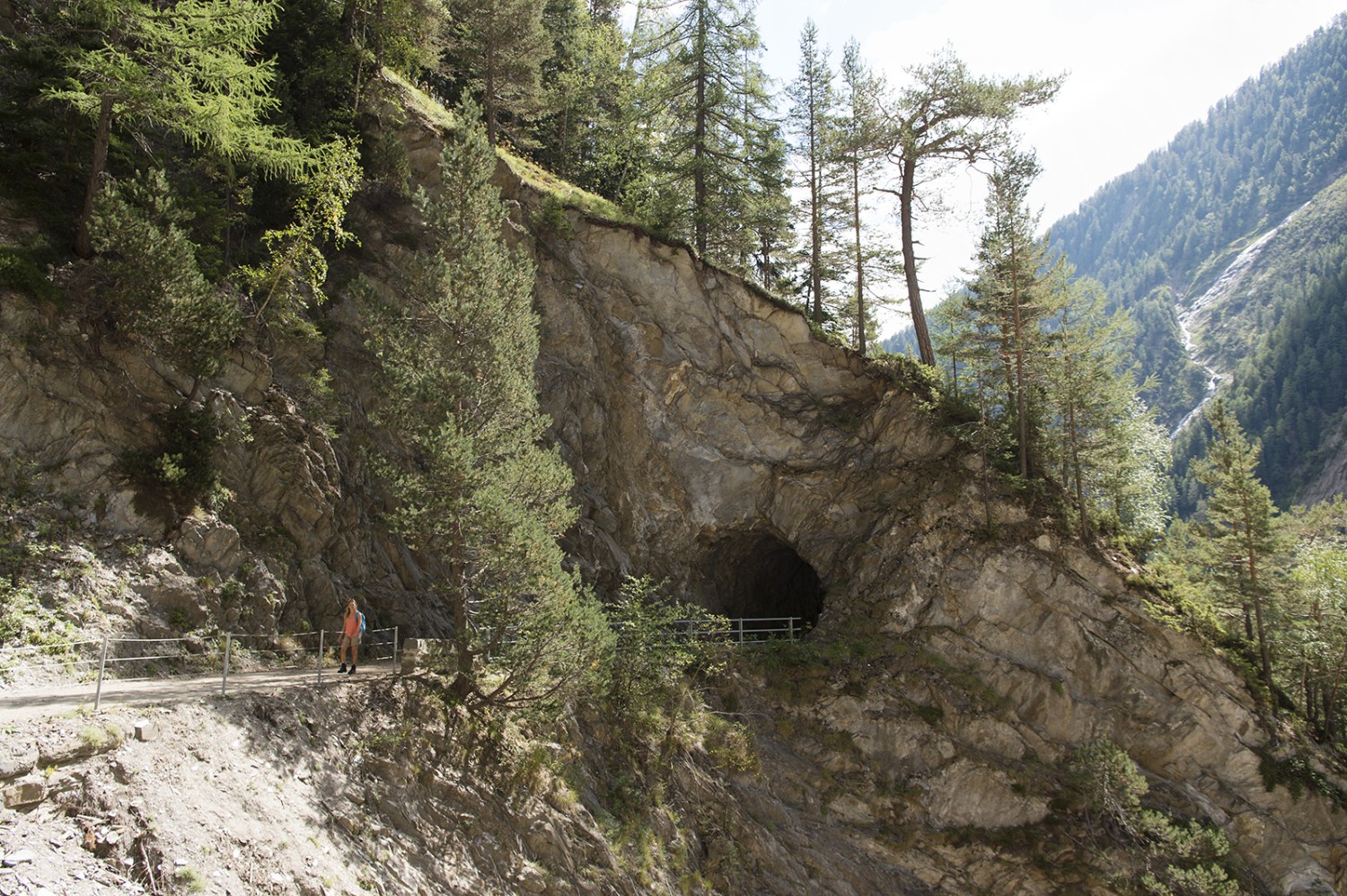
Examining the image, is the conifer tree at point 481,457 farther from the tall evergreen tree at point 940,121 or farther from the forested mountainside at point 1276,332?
the forested mountainside at point 1276,332

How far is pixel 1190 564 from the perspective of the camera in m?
22.5

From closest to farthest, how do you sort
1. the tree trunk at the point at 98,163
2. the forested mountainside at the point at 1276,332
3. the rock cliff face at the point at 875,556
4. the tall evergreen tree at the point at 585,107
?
the tree trunk at the point at 98,163
the rock cliff face at the point at 875,556
the tall evergreen tree at the point at 585,107
the forested mountainside at the point at 1276,332

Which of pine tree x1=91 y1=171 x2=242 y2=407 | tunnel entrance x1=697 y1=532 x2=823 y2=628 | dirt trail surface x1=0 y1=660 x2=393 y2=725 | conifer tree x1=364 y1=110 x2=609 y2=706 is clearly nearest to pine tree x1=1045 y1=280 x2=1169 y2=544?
tunnel entrance x1=697 y1=532 x2=823 y2=628

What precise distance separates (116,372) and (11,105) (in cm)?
604

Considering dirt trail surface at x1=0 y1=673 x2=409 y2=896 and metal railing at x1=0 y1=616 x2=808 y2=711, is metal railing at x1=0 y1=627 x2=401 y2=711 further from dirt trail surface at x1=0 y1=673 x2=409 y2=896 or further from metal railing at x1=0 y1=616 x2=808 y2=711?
dirt trail surface at x1=0 y1=673 x2=409 y2=896

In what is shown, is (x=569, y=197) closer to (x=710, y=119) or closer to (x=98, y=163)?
(x=710, y=119)

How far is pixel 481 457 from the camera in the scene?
14219 millimetres

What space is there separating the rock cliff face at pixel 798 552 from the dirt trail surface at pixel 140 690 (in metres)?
2.28

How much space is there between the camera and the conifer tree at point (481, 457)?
1305 centimetres

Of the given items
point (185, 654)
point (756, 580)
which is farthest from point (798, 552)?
point (185, 654)

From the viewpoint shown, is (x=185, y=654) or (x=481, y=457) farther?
(x=481, y=457)

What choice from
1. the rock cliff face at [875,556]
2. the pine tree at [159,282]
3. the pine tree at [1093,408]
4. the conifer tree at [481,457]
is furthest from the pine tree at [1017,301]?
the pine tree at [159,282]

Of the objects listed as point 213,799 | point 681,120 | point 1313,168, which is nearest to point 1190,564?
point 681,120

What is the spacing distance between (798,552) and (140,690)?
56.9 feet
